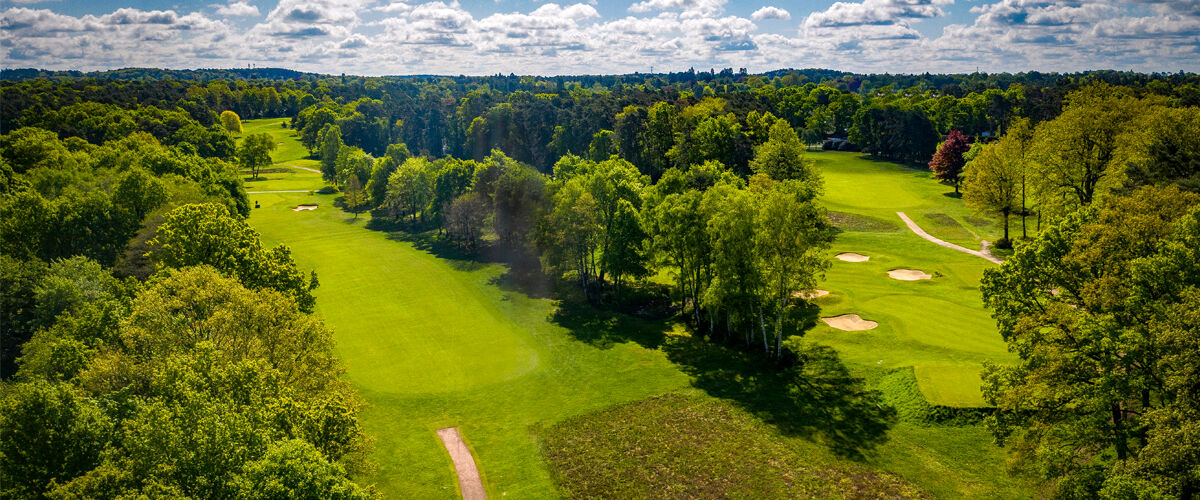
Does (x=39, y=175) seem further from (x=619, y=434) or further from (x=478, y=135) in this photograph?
(x=478, y=135)

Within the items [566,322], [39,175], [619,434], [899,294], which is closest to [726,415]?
[619,434]

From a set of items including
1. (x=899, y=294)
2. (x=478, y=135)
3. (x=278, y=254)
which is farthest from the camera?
(x=478, y=135)

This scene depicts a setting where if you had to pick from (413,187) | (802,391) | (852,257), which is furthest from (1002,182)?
(413,187)

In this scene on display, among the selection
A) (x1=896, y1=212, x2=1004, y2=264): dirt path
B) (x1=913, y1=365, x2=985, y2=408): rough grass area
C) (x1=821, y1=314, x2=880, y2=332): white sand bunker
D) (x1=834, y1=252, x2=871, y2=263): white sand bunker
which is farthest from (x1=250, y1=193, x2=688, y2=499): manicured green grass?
(x1=896, y1=212, x2=1004, y2=264): dirt path

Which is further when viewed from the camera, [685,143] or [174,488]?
[685,143]

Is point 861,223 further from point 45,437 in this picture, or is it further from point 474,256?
point 45,437

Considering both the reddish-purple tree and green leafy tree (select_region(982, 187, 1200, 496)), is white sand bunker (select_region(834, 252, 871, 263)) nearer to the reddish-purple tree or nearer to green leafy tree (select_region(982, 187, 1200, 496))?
green leafy tree (select_region(982, 187, 1200, 496))

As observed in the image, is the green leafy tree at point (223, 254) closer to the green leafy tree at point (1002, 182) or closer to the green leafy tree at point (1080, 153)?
the green leafy tree at point (1002, 182)
